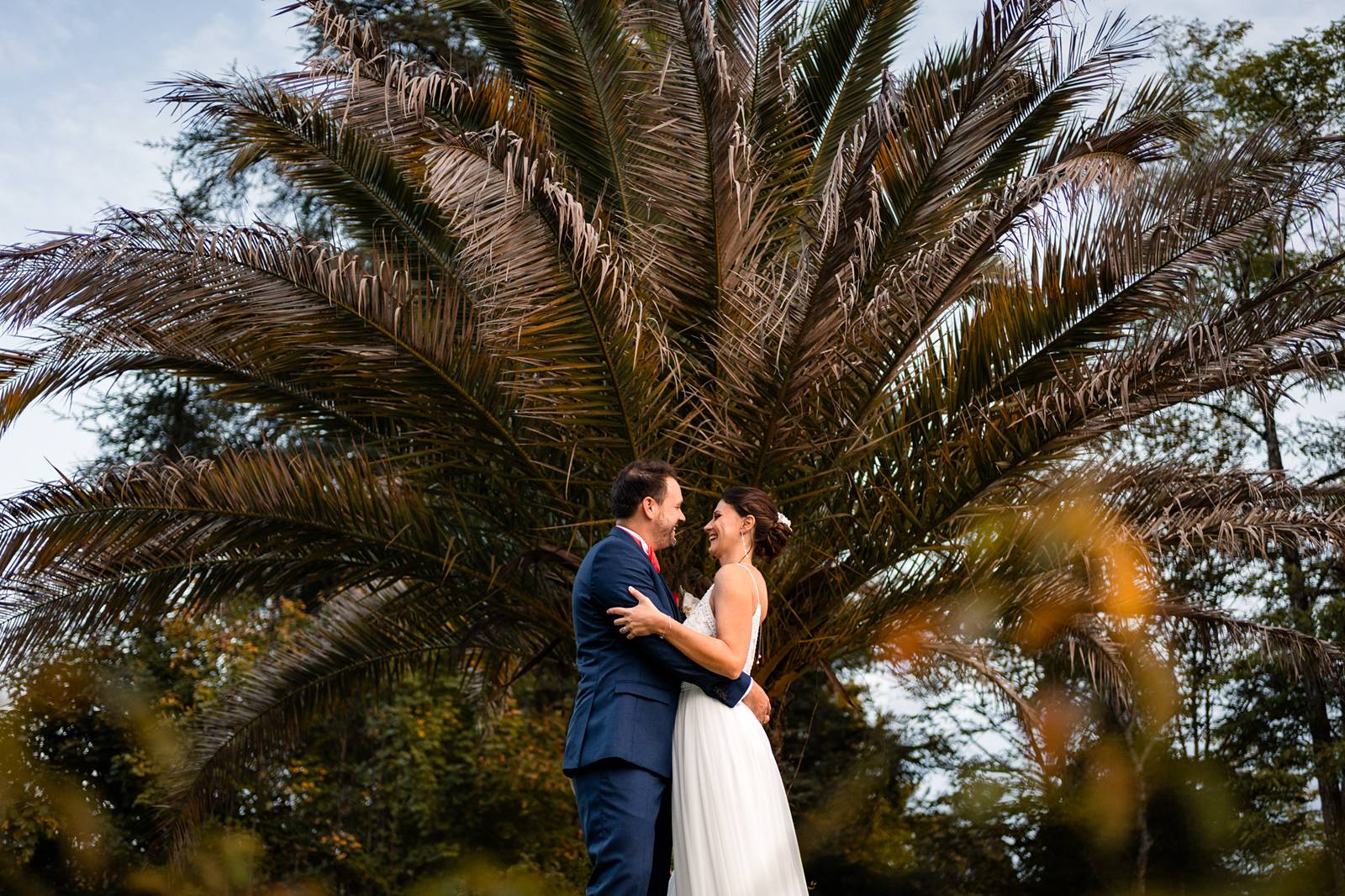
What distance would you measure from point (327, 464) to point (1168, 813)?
33.7ft

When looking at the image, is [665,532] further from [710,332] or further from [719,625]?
[710,332]

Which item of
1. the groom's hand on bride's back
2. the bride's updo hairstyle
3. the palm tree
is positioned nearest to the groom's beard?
the bride's updo hairstyle

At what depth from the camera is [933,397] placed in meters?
6.35

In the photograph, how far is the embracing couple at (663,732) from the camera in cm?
402

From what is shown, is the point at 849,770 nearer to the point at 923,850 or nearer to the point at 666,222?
the point at 923,850

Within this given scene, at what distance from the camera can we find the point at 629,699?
4121mm

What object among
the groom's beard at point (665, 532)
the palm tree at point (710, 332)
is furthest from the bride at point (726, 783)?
the palm tree at point (710, 332)

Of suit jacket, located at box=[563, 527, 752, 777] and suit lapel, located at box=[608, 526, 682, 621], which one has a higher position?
suit lapel, located at box=[608, 526, 682, 621]

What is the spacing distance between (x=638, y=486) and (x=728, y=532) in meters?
0.57

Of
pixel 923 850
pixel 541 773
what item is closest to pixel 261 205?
pixel 541 773

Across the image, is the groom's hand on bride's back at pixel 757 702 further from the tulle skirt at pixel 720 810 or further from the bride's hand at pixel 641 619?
the bride's hand at pixel 641 619

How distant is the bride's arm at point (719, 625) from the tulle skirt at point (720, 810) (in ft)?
0.83

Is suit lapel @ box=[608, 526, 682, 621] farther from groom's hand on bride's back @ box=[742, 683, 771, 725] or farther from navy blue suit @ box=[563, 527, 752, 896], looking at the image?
groom's hand on bride's back @ box=[742, 683, 771, 725]

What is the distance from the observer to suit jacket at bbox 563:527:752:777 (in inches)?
160
